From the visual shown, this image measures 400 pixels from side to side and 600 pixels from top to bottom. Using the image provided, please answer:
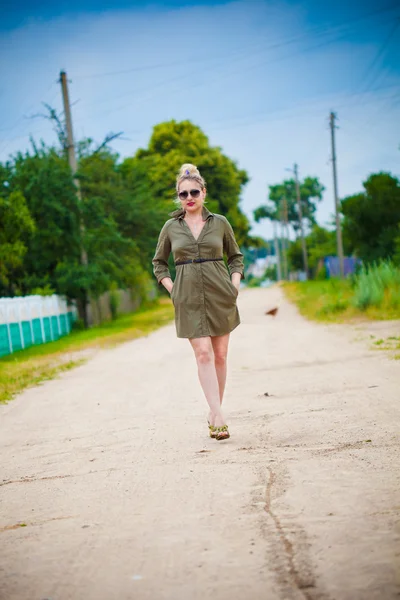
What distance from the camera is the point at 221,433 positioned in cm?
527

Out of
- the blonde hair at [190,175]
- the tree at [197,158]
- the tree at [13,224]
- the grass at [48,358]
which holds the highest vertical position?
the tree at [197,158]

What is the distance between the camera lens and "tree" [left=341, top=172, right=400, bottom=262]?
33406 millimetres

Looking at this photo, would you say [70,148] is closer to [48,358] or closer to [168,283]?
[48,358]

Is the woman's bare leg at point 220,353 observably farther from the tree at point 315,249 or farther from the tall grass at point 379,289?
the tree at point 315,249

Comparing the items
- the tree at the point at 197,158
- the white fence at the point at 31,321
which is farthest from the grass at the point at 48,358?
the tree at the point at 197,158

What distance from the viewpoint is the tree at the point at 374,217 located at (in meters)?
33.4

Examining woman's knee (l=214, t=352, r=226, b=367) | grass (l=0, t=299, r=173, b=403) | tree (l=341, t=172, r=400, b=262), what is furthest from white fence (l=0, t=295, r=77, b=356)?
tree (l=341, t=172, r=400, b=262)

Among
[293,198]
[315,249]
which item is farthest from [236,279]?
[293,198]

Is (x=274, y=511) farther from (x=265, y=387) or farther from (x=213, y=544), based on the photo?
(x=265, y=387)

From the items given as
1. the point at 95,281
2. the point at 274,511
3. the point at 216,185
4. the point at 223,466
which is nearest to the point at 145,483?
the point at 223,466

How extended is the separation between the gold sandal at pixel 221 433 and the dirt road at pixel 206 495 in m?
0.11

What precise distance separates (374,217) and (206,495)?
3201cm

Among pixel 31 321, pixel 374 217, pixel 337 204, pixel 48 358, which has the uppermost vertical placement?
pixel 337 204

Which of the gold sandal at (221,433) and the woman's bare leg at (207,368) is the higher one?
the woman's bare leg at (207,368)
